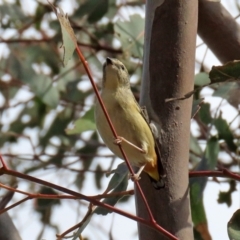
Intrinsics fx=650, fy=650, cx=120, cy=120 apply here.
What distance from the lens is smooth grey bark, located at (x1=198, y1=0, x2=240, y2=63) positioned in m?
1.48

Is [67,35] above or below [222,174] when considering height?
above

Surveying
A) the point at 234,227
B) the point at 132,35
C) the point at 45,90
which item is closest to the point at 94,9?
the point at 132,35

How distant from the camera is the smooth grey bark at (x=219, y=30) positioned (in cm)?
148

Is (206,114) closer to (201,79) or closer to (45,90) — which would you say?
(201,79)

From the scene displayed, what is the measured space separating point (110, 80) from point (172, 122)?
0.34 metres

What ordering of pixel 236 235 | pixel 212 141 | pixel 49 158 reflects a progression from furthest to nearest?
pixel 49 158 → pixel 212 141 → pixel 236 235

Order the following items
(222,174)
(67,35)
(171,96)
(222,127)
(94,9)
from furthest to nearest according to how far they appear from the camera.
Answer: (94,9) → (222,127) → (171,96) → (222,174) → (67,35)

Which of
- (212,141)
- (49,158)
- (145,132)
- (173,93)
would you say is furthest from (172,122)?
(49,158)

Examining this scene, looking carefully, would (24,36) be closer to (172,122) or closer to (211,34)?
(211,34)

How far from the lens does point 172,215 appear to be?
1179mm

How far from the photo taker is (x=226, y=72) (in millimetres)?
1135

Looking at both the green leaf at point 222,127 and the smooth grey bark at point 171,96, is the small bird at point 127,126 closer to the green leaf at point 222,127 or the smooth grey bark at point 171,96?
the smooth grey bark at point 171,96

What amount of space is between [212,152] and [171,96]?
0.50 meters

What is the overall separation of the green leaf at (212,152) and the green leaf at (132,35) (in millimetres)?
419
